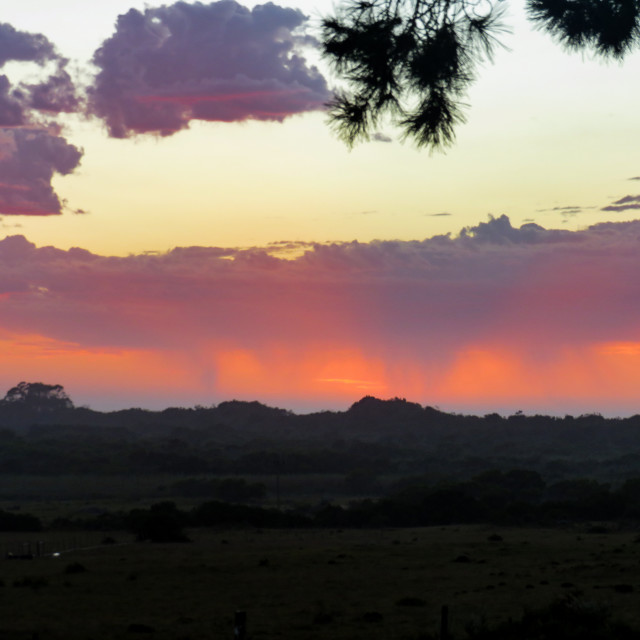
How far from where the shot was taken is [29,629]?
32.3 m

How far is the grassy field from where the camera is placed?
3247cm

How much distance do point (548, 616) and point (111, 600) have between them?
23738 mm

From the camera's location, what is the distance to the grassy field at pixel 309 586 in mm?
32469

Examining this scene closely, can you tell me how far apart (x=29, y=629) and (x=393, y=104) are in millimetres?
25099

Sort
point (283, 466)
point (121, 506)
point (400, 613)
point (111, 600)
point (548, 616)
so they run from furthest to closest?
point (283, 466) → point (121, 506) → point (111, 600) → point (400, 613) → point (548, 616)

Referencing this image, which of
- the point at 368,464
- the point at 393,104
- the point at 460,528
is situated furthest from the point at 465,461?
the point at 393,104

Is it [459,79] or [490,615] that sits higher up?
[459,79]

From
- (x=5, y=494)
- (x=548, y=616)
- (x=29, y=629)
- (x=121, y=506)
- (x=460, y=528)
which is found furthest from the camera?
(x=5, y=494)

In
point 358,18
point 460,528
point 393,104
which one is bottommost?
point 460,528

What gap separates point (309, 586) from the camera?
44312mm

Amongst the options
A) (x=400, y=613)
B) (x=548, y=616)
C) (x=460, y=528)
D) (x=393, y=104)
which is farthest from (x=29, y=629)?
(x=460, y=528)

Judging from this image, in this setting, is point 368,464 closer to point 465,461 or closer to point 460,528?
point 465,461

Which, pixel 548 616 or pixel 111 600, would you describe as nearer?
pixel 548 616

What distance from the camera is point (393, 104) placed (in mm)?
14953
